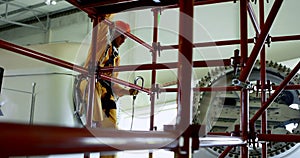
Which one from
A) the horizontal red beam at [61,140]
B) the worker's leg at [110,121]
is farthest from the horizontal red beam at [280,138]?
the worker's leg at [110,121]

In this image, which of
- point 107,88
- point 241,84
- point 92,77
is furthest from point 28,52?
point 107,88

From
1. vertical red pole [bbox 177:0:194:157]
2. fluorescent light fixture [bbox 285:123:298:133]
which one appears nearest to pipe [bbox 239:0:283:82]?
vertical red pole [bbox 177:0:194:157]

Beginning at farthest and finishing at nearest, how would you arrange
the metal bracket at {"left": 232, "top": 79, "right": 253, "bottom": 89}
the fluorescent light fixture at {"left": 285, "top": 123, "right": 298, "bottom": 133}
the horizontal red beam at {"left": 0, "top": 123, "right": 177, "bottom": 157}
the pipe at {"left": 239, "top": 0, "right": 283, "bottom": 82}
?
the fluorescent light fixture at {"left": 285, "top": 123, "right": 298, "bottom": 133} → the metal bracket at {"left": 232, "top": 79, "right": 253, "bottom": 89} → the pipe at {"left": 239, "top": 0, "right": 283, "bottom": 82} → the horizontal red beam at {"left": 0, "top": 123, "right": 177, "bottom": 157}

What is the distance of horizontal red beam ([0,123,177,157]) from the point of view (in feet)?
0.80

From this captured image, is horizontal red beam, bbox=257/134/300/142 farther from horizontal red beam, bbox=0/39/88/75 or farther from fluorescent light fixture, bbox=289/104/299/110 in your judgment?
fluorescent light fixture, bbox=289/104/299/110

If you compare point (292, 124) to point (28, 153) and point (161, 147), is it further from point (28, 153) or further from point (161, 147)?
point (28, 153)

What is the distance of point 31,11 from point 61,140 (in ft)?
20.0

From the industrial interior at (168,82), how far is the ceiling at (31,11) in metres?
0.02

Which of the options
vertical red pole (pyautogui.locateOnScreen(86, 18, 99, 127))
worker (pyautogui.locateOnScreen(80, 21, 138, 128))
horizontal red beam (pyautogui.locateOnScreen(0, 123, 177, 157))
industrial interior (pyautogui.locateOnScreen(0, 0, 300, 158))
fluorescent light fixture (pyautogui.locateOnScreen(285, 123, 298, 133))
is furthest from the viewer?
fluorescent light fixture (pyautogui.locateOnScreen(285, 123, 298, 133))

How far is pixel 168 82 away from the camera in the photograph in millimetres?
3244

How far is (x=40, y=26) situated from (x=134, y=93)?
14.8 ft

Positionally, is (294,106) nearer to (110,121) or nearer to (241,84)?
(110,121)

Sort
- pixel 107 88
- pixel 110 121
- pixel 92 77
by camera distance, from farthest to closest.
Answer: pixel 107 88
pixel 110 121
pixel 92 77

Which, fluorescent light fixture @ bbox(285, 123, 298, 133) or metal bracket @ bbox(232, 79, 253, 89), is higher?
metal bracket @ bbox(232, 79, 253, 89)
